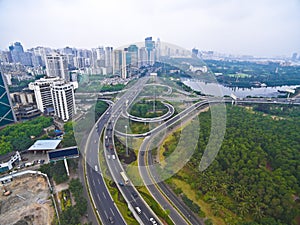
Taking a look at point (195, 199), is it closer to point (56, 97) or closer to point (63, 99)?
point (63, 99)

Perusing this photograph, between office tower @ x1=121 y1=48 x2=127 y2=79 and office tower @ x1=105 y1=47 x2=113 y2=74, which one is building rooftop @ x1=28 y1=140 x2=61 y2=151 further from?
office tower @ x1=105 y1=47 x2=113 y2=74

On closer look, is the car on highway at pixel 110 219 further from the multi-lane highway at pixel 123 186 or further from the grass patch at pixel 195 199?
the grass patch at pixel 195 199

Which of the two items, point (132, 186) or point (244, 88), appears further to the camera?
point (244, 88)

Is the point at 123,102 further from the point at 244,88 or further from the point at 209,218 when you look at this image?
the point at 244,88

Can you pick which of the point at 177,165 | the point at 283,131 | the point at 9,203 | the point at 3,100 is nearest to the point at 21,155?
the point at 9,203

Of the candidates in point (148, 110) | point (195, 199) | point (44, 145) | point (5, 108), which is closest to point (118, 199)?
point (195, 199)

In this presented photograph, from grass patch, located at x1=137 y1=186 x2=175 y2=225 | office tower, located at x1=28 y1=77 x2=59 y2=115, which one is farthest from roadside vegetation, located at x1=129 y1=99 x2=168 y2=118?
grass patch, located at x1=137 y1=186 x2=175 y2=225
